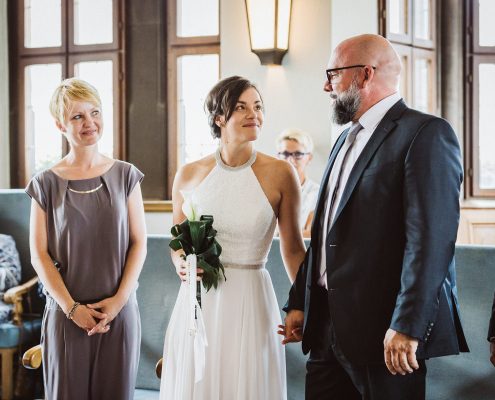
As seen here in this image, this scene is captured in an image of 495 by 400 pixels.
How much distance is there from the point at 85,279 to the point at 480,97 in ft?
15.8

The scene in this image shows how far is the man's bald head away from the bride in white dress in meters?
0.49

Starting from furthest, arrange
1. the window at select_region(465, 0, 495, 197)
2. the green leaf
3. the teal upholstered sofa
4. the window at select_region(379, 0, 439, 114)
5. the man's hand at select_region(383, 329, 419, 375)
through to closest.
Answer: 1. the window at select_region(465, 0, 495, 197)
2. the window at select_region(379, 0, 439, 114)
3. the teal upholstered sofa
4. the green leaf
5. the man's hand at select_region(383, 329, 419, 375)

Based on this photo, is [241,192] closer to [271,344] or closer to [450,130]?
[271,344]

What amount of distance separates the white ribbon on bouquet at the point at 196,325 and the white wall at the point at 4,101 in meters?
4.61

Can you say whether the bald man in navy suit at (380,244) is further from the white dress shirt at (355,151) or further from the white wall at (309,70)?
the white wall at (309,70)

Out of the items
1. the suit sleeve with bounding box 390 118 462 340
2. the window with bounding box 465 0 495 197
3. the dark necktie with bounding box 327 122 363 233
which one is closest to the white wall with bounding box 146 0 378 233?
the window with bounding box 465 0 495 197

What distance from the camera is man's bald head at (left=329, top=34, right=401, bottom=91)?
82.0 inches

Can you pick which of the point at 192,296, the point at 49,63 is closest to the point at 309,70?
the point at 49,63

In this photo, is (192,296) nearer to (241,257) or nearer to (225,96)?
(241,257)

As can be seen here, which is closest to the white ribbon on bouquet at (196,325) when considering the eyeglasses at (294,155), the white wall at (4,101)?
the eyeglasses at (294,155)

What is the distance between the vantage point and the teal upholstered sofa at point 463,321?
2979mm

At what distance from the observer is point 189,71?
638 centimetres

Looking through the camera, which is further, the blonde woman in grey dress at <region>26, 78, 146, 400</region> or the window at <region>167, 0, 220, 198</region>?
the window at <region>167, 0, 220, 198</region>

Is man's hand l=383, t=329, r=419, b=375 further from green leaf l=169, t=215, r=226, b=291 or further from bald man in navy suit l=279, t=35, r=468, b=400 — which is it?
green leaf l=169, t=215, r=226, b=291
